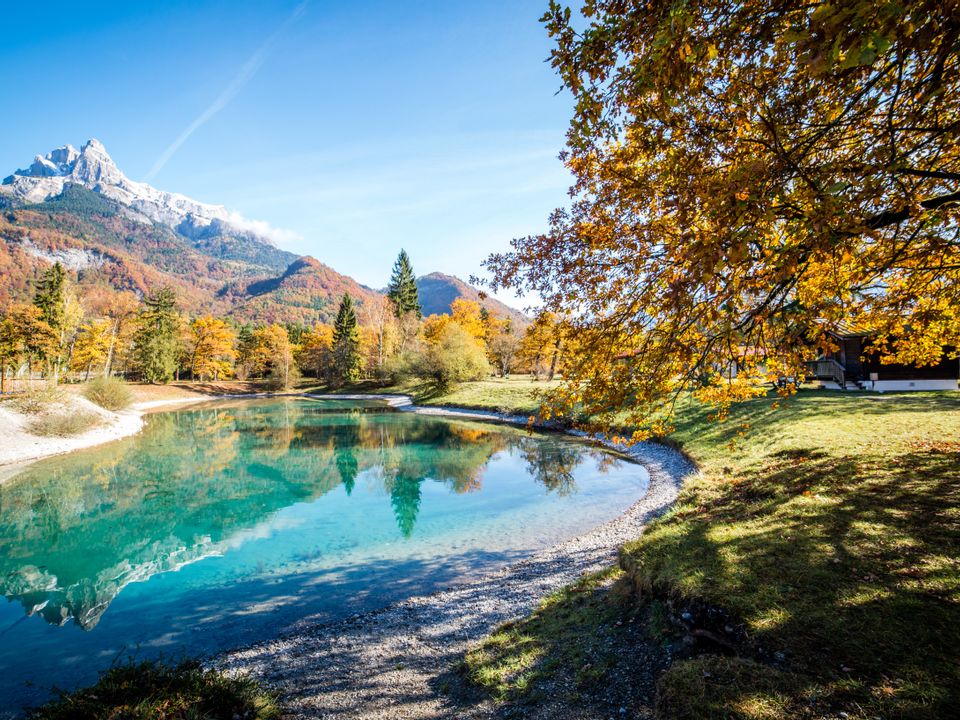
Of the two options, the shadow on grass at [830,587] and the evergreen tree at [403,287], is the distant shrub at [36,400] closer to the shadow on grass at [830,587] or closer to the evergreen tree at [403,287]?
the shadow on grass at [830,587]

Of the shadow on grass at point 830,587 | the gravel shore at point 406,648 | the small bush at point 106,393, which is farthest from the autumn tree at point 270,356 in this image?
the shadow on grass at point 830,587

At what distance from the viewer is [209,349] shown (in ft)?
224

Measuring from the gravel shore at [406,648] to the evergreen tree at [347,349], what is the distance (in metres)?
59.1

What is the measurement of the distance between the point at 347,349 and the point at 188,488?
48.8 meters

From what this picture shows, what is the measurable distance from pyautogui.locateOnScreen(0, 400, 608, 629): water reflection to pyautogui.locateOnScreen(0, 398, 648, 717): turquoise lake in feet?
0.24

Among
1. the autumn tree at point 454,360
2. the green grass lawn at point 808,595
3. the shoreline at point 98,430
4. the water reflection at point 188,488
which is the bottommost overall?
the water reflection at point 188,488

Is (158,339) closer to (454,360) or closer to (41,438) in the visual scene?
(41,438)

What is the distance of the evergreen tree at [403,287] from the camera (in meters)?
69.6

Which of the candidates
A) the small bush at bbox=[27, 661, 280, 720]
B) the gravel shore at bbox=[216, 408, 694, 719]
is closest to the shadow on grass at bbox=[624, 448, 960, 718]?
the gravel shore at bbox=[216, 408, 694, 719]

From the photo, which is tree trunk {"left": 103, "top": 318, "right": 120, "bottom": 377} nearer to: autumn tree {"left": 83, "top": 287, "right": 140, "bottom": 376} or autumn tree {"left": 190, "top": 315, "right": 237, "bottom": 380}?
autumn tree {"left": 83, "top": 287, "right": 140, "bottom": 376}

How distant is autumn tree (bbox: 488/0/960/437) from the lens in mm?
2842

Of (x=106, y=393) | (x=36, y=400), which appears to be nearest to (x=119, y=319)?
(x=106, y=393)

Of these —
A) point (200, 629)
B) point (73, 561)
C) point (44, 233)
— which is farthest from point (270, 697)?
point (44, 233)

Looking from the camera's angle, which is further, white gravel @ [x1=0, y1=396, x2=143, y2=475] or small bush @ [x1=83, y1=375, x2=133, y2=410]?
small bush @ [x1=83, y1=375, x2=133, y2=410]
